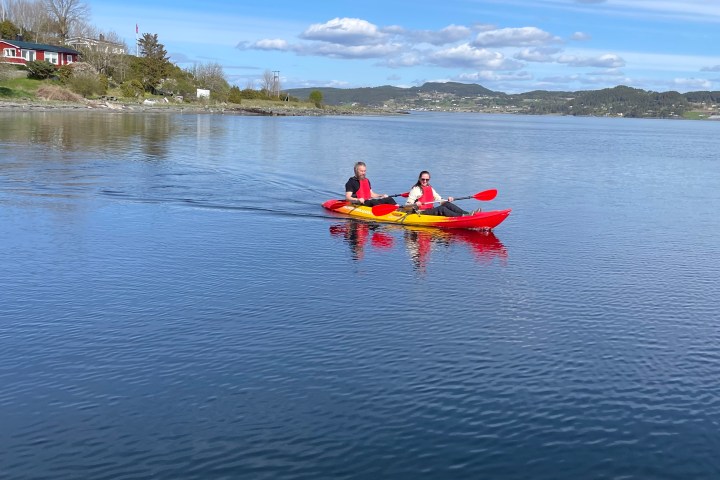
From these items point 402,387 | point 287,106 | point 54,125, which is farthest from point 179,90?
point 402,387

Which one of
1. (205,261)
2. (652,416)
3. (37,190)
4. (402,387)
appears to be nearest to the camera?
(652,416)

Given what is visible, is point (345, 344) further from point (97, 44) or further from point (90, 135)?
point (97, 44)

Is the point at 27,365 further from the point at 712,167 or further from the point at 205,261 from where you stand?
the point at 712,167

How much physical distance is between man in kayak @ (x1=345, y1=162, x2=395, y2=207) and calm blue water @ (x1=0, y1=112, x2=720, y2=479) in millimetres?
886

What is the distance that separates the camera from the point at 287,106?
153375 mm

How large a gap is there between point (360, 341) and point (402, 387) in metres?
1.92

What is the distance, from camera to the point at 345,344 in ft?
39.2

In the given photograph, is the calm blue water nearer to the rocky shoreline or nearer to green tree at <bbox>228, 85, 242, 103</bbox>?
the rocky shoreline

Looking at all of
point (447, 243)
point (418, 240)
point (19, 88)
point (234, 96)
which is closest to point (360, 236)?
point (418, 240)

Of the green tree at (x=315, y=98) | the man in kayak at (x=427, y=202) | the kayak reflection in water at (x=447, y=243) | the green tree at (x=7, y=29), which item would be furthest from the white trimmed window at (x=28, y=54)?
the kayak reflection in water at (x=447, y=243)

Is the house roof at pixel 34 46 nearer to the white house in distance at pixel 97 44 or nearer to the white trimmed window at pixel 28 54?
the white trimmed window at pixel 28 54

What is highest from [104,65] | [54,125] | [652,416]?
[104,65]

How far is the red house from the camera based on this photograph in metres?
102

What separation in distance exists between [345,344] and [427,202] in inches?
433
